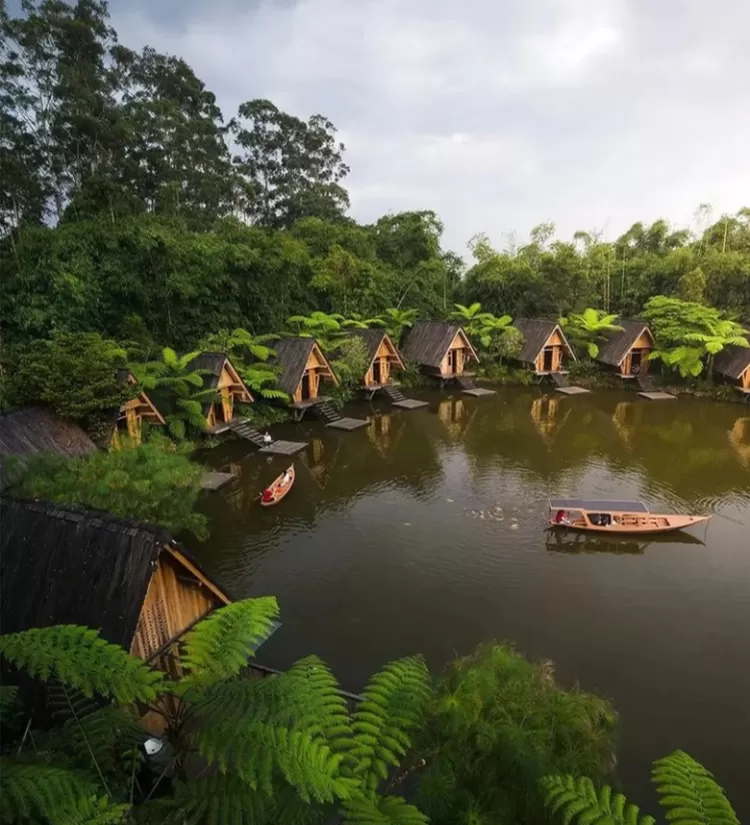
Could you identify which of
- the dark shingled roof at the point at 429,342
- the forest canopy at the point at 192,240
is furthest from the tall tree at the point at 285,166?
the dark shingled roof at the point at 429,342

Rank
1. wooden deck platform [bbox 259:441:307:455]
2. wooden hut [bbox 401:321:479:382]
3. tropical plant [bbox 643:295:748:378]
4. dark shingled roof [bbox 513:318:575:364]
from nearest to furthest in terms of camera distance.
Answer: wooden deck platform [bbox 259:441:307:455], tropical plant [bbox 643:295:748:378], wooden hut [bbox 401:321:479:382], dark shingled roof [bbox 513:318:575:364]

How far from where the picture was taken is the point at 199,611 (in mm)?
10180

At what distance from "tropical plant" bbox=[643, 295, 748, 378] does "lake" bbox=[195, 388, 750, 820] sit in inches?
227

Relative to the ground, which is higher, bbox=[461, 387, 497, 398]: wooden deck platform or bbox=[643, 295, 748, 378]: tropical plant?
bbox=[643, 295, 748, 378]: tropical plant

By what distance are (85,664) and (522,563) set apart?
1278 cm

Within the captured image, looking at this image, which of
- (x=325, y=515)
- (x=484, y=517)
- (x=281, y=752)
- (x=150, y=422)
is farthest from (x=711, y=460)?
(x=281, y=752)

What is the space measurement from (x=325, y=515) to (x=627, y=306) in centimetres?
3205

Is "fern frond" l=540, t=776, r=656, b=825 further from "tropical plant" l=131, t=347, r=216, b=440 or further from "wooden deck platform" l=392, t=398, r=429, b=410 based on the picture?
Answer: "wooden deck platform" l=392, t=398, r=429, b=410

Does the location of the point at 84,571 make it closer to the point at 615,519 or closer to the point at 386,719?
the point at 386,719

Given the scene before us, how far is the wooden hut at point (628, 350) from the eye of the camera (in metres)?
32.8

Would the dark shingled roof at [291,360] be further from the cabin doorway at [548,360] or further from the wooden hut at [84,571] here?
the wooden hut at [84,571]

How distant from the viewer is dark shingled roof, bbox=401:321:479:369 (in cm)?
3216

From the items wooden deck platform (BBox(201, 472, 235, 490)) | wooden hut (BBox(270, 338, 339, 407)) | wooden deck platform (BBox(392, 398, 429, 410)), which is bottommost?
wooden deck platform (BBox(201, 472, 235, 490))

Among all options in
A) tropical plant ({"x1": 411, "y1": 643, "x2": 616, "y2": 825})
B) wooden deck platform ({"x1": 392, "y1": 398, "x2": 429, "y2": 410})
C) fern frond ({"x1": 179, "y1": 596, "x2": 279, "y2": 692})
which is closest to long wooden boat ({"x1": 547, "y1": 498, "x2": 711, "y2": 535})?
tropical plant ({"x1": 411, "y1": 643, "x2": 616, "y2": 825})
